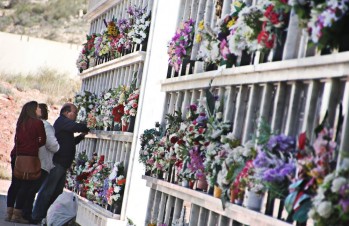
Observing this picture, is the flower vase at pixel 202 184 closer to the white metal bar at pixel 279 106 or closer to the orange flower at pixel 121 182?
the white metal bar at pixel 279 106

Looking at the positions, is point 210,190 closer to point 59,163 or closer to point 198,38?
point 198,38

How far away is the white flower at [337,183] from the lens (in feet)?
16.7

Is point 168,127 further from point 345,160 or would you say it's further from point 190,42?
point 345,160

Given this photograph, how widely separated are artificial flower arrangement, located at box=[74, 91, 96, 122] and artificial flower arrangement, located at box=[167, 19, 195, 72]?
6178 millimetres

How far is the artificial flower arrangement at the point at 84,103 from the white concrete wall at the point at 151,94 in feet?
14.1

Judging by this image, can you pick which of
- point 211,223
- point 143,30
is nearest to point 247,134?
point 211,223

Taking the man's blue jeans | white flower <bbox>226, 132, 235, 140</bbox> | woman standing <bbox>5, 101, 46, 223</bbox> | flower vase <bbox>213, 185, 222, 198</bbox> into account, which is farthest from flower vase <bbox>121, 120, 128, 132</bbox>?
white flower <bbox>226, 132, 235, 140</bbox>

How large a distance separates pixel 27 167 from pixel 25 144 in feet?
1.10

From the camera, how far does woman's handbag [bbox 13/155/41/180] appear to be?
551 inches

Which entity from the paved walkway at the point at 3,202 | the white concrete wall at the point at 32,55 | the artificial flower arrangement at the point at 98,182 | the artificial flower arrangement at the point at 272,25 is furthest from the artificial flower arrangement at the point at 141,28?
the white concrete wall at the point at 32,55

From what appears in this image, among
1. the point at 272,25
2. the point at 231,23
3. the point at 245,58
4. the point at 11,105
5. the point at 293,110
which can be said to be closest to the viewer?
the point at 293,110

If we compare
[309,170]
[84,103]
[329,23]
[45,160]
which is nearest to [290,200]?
[309,170]

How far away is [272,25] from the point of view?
6.82 m

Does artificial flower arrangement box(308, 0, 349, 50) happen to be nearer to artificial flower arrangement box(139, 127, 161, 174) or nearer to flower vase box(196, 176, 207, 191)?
flower vase box(196, 176, 207, 191)
